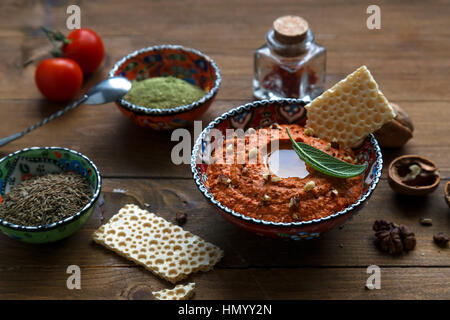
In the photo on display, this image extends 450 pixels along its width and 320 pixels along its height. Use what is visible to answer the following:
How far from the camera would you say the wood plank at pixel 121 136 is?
7.07 feet

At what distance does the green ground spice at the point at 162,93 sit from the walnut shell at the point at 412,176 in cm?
77

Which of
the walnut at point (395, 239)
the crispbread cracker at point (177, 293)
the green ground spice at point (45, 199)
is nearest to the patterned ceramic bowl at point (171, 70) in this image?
the green ground spice at point (45, 199)

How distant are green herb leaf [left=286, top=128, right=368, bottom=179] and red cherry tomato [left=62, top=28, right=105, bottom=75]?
3.61 ft

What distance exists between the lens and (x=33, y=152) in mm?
2018

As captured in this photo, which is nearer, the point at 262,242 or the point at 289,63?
the point at 262,242

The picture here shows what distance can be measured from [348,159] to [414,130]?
0.49m

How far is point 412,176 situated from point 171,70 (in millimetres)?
1061

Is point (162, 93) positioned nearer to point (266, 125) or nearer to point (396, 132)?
point (266, 125)

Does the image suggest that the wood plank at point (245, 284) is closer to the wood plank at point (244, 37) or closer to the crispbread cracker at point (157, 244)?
the crispbread cracker at point (157, 244)

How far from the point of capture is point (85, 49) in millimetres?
2494

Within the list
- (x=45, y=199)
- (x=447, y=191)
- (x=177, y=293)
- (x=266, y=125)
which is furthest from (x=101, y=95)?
(x=447, y=191)

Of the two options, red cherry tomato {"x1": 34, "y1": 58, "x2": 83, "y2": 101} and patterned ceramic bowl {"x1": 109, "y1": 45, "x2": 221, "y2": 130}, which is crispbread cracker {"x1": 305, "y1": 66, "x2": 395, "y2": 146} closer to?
patterned ceramic bowl {"x1": 109, "y1": 45, "x2": 221, "y2": 130}
